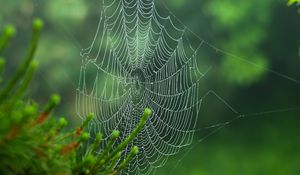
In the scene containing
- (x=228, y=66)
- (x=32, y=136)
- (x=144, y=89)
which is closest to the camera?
(x=32, y=136)

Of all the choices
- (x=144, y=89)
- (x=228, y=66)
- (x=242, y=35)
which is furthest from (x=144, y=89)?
(x=242, y=35)

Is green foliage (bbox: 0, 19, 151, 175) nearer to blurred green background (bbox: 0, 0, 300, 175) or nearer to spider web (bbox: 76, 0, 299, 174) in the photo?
spider web (bbox: 76, 0, 299, 174)

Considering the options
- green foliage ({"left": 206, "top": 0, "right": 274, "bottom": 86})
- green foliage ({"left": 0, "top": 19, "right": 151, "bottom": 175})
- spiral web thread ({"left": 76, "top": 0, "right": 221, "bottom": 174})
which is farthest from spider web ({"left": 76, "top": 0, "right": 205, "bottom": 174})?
green foliage ({"left": 0, "top": 19, "right": 151, "bottom": 175})

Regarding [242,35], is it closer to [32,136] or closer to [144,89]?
[144,89]

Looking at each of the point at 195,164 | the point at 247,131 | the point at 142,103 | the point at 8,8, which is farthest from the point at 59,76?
the point at 142,103

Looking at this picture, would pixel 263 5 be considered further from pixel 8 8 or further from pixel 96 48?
pixel 8 8
